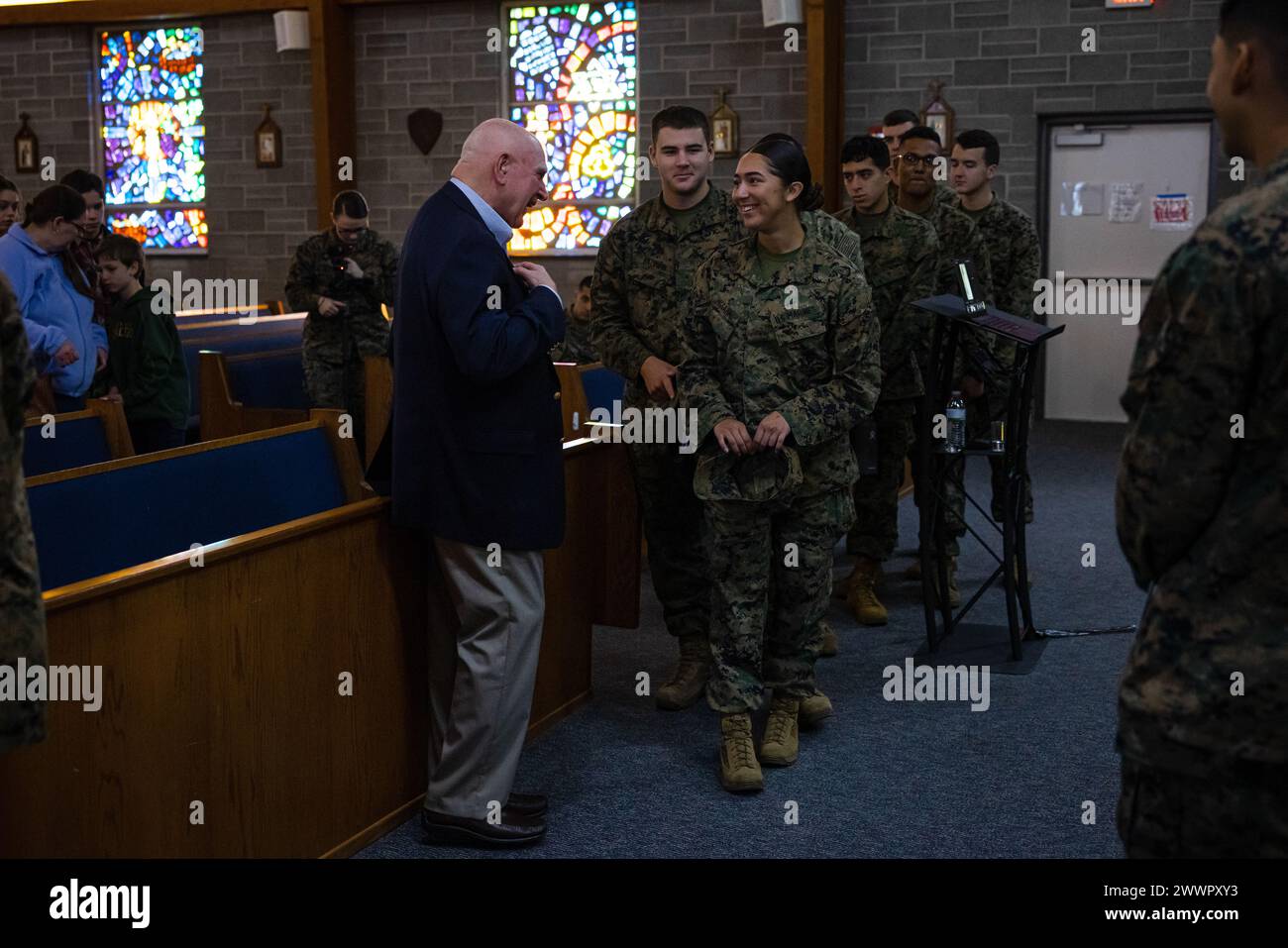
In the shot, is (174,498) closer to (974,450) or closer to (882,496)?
(974,450)

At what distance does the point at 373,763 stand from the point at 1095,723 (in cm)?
191

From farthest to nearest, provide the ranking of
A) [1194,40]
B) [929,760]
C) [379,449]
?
[1194,40], [929,760], [379,449]

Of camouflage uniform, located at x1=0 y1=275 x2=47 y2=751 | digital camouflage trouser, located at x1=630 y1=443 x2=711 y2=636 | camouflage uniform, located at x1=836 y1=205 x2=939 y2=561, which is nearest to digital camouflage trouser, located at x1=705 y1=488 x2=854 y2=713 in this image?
digital camouflage trouser, located at x1=630 y1=443 x2=711 y2=636

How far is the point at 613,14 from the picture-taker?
399 inches

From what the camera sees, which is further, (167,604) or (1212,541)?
(167,604)

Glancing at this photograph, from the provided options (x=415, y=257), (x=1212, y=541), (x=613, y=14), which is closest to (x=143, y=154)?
(x=613, y=14)

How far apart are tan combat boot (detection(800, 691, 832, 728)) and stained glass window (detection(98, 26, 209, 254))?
8.77 meters

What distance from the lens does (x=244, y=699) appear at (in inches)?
105

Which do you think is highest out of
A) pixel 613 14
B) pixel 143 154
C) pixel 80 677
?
pixel 613 14

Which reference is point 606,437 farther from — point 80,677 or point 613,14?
point 613,14

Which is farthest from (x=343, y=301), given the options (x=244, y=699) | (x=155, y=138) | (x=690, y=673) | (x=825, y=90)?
(x=155, y=138)

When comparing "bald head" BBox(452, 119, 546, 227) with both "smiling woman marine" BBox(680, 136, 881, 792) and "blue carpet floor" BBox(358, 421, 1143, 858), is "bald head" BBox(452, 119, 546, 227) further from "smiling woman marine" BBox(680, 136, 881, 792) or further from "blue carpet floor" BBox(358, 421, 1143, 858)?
"blue carpet floor" BBox(358, 421, 1143, 858)

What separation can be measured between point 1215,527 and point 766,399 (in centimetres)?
185

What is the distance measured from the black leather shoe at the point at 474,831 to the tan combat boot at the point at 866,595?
1954 mm
